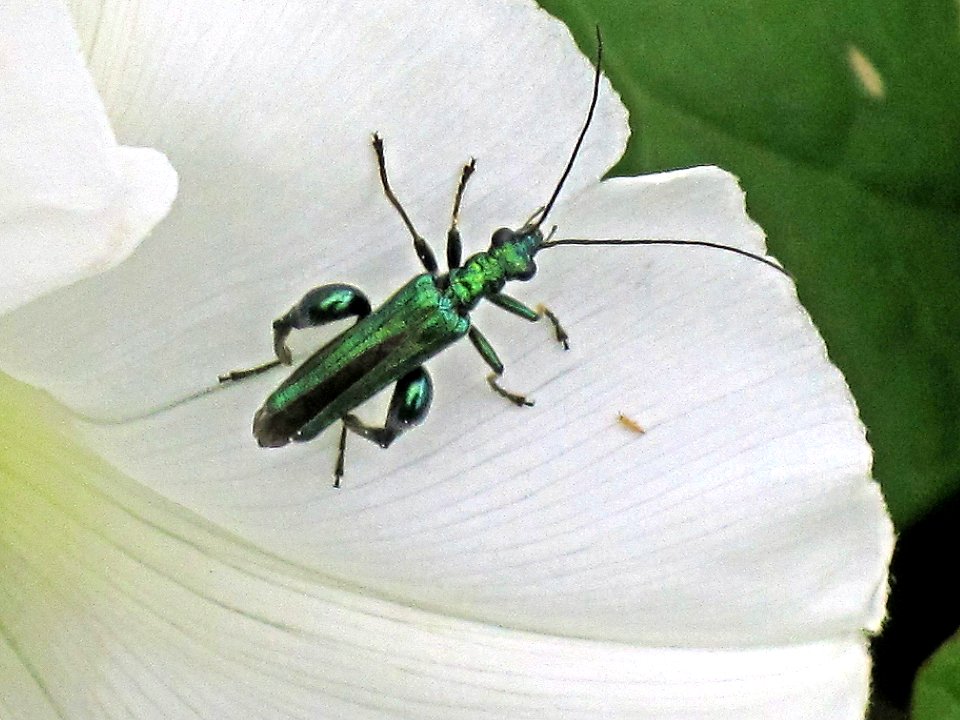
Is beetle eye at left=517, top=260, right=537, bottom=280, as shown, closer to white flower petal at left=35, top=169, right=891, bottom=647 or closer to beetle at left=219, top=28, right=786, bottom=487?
beetle at left=219, top=28, right=786, bottom=487

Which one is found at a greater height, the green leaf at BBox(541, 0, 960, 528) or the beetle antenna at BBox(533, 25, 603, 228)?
the beetle antenna at BBox(533, 25, 603, 228)

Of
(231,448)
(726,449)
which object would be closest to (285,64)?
(231,448)

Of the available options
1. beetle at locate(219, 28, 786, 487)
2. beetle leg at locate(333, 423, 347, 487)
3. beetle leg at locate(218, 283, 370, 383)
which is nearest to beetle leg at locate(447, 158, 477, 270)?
beetle at locate(219, 28, 786, 487)

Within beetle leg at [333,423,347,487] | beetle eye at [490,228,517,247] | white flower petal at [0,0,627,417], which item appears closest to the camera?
white flower petal at [0,0,627,417]

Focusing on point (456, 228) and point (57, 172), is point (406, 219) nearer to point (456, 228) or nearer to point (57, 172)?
point (456, 228)

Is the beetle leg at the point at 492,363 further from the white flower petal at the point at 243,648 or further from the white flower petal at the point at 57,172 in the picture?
the white flower petal at the point at 57,172

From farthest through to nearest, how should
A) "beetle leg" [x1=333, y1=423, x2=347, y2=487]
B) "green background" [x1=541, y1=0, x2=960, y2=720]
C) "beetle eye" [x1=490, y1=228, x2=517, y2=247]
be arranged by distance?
1. "green background" [x1=541, y1=0, x2=960, y2=720]
2. "beetle eye" [x1=490, y1=228, x2=517, y2=247]
3. "beetle leg" [x1=333, y1=423, x2=347, y2=487]
